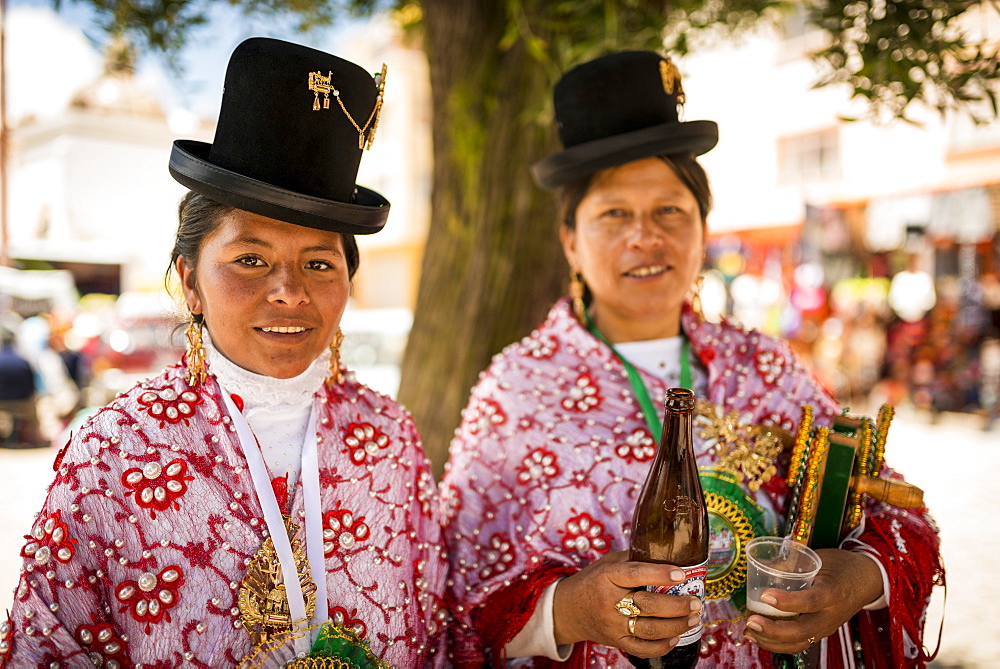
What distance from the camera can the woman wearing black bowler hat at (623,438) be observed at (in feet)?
6.87

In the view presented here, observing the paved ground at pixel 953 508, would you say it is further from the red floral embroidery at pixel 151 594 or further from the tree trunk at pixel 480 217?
the red floral embroidery at pixel 151 594

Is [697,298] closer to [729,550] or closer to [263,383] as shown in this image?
[729,550]

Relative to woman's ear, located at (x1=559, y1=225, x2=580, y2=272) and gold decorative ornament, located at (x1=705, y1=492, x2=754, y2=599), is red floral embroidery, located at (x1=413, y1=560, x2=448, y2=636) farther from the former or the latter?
woman's ear, located at (x1=559, y1=225, x2=580, y2=272)

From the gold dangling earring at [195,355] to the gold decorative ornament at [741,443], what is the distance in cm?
147

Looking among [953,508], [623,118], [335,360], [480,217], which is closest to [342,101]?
[335,360]

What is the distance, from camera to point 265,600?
1701 mm

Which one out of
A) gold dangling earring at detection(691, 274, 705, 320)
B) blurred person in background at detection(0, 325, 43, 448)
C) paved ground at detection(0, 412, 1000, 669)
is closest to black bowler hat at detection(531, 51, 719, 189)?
gold dangling earring at detection(691, 274, 705, 320)

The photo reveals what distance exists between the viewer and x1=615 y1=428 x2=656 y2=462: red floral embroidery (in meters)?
2.23

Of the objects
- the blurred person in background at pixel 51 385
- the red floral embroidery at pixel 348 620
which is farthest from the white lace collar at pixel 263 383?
the blurred person in background at pixel 51 385

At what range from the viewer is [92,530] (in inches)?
62.1

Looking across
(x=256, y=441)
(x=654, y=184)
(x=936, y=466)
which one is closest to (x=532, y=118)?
(x=654, y=184)

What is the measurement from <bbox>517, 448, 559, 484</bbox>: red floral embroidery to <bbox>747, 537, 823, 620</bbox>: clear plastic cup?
0.63 metres

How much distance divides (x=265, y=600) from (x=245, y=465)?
32 centimetres

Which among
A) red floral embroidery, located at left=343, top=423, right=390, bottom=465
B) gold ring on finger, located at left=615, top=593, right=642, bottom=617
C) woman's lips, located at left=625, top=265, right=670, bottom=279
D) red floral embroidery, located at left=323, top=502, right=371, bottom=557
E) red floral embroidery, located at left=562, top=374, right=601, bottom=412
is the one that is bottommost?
gold ring on finger, located at left=615, top=593, right=642, bottom=617
